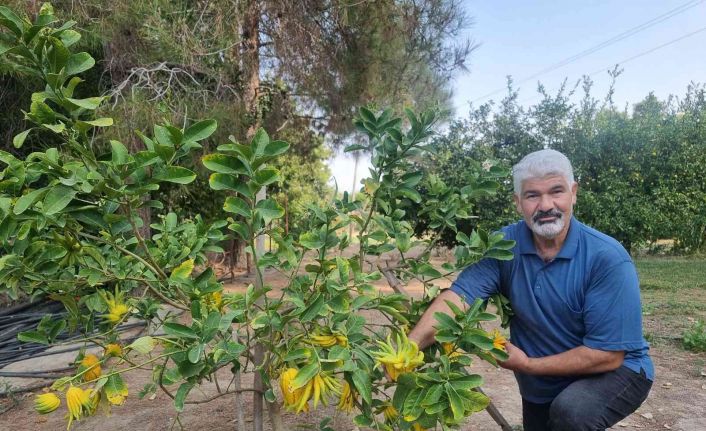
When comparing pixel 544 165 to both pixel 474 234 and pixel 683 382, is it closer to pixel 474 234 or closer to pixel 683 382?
pixel 474 234

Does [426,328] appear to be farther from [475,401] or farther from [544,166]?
[544,166]

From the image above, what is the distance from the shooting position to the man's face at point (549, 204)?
5.62 feet

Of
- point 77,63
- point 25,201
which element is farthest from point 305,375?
point 77,63

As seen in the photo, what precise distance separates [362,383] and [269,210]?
437 millimetres

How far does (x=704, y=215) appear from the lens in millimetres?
9359

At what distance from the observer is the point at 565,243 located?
69.7 inches

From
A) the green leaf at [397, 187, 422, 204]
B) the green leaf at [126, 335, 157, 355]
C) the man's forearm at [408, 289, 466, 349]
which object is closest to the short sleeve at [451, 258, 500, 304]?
the man's forearm at [408, 289, 466, 349]

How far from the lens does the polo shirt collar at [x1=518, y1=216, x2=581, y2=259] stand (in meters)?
1.75

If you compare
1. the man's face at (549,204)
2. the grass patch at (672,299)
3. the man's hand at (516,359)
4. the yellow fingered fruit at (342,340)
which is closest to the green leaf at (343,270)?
the yellow fingered fruit at (342,340)

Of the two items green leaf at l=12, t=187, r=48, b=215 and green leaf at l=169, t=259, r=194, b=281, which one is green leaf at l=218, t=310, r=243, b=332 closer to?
green leaf at l=169, t=259, r=194, b=281

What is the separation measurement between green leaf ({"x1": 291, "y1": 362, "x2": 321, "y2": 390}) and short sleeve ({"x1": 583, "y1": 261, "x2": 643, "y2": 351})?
3.26ft

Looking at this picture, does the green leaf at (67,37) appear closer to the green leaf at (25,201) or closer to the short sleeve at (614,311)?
the green leaf at (25,201)

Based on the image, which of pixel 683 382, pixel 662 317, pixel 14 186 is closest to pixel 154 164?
pixel 14 186

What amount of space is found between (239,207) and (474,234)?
2.60 ft
